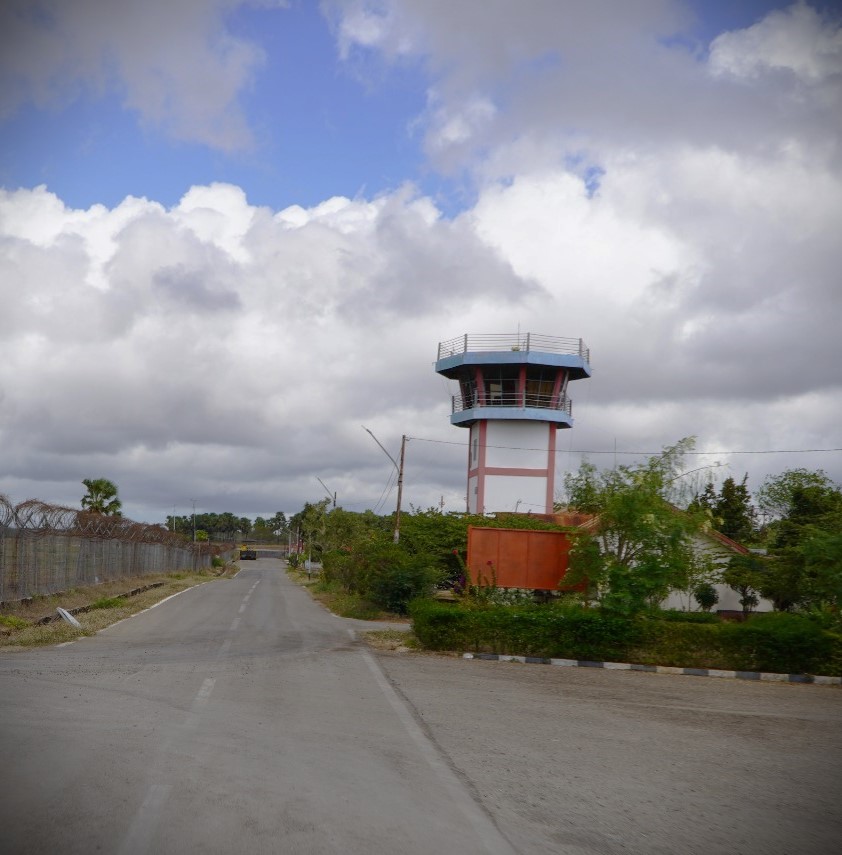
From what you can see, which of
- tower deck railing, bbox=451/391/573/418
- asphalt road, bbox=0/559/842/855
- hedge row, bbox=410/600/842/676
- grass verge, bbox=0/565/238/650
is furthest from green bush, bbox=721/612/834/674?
tower deck railing, bbox=451/391/573/418

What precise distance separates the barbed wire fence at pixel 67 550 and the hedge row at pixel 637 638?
10710mm

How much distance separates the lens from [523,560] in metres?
24.5

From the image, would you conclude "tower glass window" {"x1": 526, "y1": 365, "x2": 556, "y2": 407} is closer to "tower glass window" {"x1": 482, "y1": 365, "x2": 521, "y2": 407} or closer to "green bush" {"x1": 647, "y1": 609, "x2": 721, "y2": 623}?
"tower glass window" {"x1": 482, "y1": 365, "x2": 521, "y2": 407}

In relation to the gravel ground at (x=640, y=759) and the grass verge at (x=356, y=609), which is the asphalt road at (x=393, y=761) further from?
the grass verge at (x=356, y=609)

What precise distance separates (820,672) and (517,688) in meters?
7.88

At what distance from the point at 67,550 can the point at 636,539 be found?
19.5 meters

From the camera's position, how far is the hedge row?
19375 millimetres

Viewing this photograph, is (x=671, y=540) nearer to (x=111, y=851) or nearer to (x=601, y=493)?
(x=601, y=493)

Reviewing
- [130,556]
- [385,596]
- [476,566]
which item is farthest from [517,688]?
[130,556]

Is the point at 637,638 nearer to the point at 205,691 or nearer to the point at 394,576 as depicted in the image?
the point at 205,691

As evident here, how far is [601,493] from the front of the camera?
22.1 m

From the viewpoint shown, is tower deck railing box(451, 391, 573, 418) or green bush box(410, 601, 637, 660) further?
tower deck railing box(451, 391, 573, 418)

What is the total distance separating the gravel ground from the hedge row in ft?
6.58

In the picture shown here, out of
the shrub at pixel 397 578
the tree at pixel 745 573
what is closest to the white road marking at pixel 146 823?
the shrub at pixel 397 578
